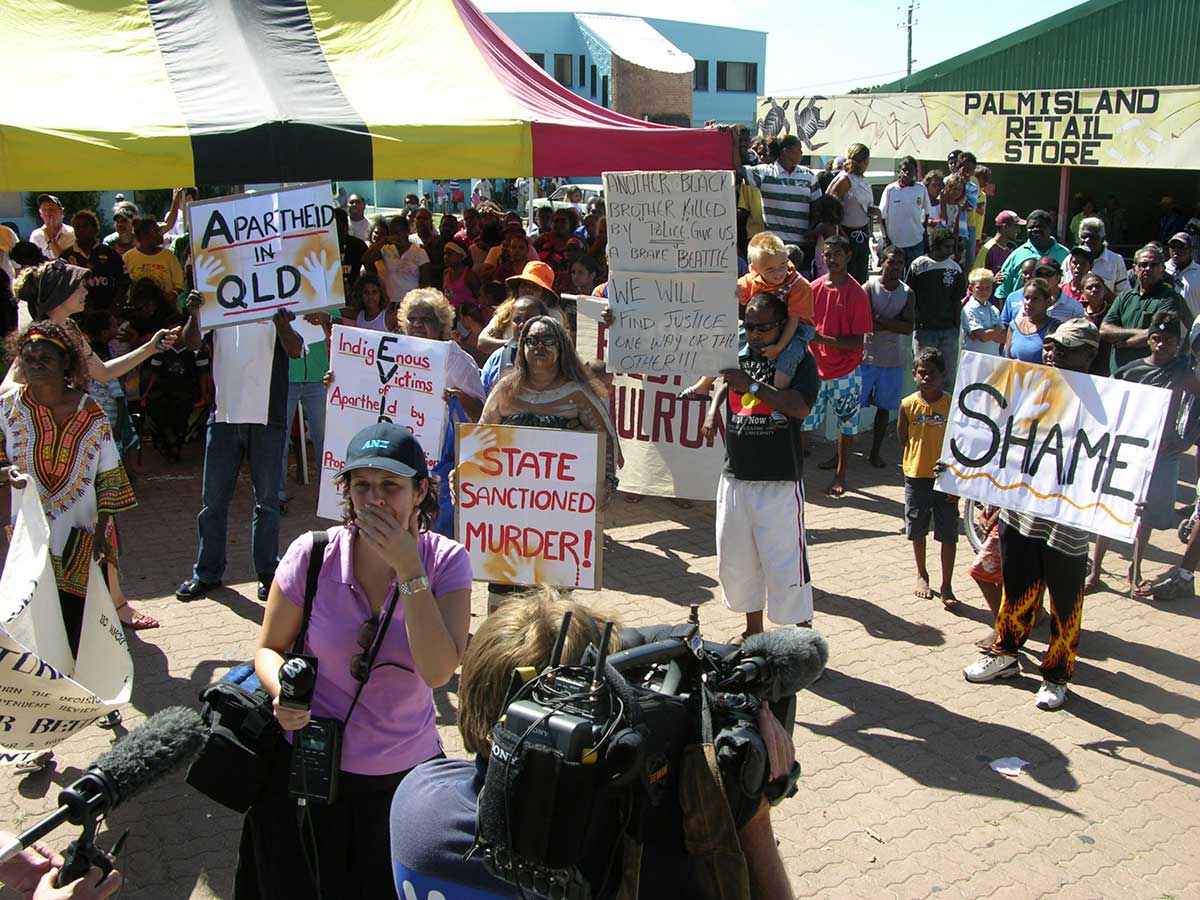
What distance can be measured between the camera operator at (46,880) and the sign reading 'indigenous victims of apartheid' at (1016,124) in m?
Result: 15.9

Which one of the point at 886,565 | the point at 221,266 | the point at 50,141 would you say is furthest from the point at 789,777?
the point at 50,141

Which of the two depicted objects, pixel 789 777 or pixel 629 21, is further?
pixel 629 21

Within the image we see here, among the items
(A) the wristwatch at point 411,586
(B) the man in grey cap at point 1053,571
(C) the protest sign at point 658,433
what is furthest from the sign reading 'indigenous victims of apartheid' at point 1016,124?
(A) the wristwatch at point 411,586

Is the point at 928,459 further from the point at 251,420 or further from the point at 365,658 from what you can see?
the point at 365,658

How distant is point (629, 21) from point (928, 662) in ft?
181

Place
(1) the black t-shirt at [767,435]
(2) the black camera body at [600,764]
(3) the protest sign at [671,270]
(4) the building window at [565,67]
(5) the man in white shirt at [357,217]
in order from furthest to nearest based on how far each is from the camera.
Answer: (4) the building window at [565,67]
(5) the man in white shirt at [357,217]
(3) the protest sign at [671,270]
(1) the black t-shirt at [767,435]
(2) the black camera body at [600,764]

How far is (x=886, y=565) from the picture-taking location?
7867 millimetres

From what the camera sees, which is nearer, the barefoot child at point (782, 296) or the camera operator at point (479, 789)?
the camera operator at point (479, 789)

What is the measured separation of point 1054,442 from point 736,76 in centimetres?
6243

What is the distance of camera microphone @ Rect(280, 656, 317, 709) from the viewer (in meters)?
2.67

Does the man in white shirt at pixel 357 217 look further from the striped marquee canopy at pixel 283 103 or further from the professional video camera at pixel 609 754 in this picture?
the professional video camera at pixel 609 754

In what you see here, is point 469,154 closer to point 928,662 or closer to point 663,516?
point 663,516

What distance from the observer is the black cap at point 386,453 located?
3006 mm

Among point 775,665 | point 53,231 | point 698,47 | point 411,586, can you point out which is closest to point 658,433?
point 411,586
